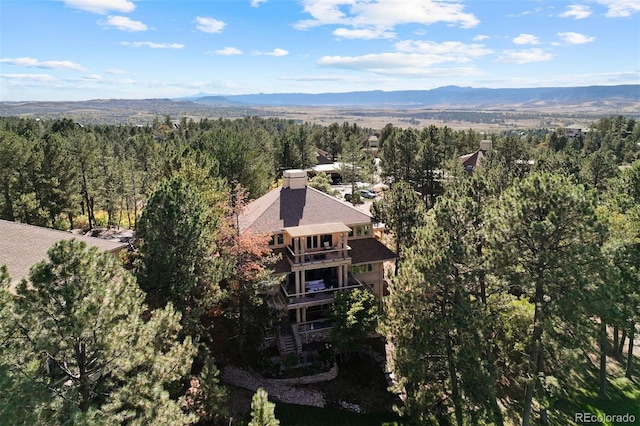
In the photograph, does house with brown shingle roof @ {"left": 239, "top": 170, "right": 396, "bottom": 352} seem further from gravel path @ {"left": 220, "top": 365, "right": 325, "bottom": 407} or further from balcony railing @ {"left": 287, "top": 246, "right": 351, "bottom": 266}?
gravel path @ {"left": 220, "top": 365, "right": 325, "bottom": 407}

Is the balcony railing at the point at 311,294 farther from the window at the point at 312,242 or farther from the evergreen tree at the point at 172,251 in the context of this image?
the evergreen tree at the point at 172,251

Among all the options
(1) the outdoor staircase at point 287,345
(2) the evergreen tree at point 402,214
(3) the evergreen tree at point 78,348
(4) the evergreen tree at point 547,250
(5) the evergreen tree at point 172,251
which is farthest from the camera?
(2) the evergreen tree at point 402,214

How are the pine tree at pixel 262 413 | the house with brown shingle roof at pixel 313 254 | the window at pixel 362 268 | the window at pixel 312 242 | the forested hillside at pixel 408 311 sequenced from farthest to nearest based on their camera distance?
the window at pixel 362 268, the window at pixel 312 242, the house with brown shingle roof at pixel 313 254, the pine tree at pixel 262 413, the forested hillside at pixel 408 311

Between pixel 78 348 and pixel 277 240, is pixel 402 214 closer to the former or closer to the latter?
pixel 277 240

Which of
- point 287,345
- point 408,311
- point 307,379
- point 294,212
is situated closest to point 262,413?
point 408,311

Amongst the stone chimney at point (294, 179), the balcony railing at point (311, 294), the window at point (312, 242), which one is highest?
the stone chimney at point (294, 179)

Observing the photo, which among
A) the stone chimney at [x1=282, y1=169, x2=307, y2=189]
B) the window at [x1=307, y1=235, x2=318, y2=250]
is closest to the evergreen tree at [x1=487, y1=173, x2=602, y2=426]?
the window at [x1=307, y1=235, x2=318, y2=250]

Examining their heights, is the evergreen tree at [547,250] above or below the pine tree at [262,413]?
above

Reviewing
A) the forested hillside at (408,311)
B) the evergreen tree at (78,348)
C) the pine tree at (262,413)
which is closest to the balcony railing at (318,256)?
the forested hillside at (408,311)
